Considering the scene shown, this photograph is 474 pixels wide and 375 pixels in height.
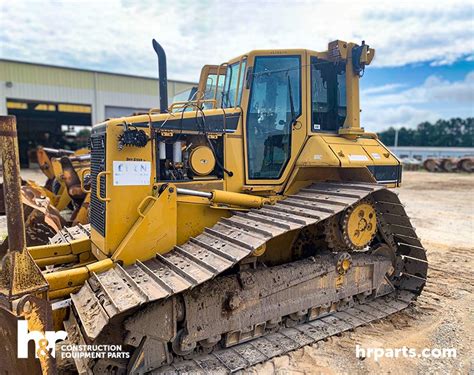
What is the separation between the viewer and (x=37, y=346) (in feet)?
8.93

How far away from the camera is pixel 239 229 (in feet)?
12.1

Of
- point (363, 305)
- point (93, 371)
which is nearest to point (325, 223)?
point (363, 305)

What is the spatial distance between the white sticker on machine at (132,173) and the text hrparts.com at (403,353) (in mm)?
2815

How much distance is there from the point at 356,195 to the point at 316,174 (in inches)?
34.6

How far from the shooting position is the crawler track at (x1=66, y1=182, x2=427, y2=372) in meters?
2.96

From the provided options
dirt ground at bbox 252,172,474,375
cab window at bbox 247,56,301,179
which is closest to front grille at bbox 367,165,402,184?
cab window at bbox 247,56,301,179

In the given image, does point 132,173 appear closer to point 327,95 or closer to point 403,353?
point 327,95

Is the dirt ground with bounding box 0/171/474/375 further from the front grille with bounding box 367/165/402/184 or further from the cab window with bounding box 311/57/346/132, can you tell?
the cab window with bounding box 311/57/346/132

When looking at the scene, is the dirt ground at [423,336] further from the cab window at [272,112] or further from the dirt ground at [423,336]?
the cab window at [272,112]

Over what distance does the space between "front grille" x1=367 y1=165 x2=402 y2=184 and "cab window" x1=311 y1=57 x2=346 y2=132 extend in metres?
0.73

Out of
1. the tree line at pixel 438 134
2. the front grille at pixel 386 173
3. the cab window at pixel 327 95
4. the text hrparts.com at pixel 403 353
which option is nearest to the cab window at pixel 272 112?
the cab window at pixel 327 95

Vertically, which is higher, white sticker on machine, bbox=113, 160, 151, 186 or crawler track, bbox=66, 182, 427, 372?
white sticker on machine, bbox=113, 160, 151, 186

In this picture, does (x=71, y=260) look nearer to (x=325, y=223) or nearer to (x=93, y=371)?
(x=93, y=371)

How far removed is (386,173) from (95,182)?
358 centimetres
